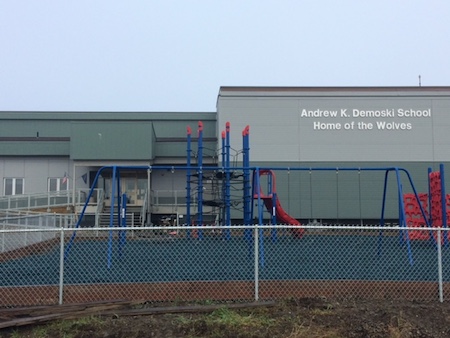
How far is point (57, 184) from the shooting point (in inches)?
1304

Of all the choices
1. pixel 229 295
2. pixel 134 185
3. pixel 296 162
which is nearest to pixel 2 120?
pixel 134 185

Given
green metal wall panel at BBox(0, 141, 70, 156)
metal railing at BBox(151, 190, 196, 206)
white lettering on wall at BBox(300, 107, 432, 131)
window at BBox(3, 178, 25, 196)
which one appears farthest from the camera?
window at BBox(3, 178, 25, 196)

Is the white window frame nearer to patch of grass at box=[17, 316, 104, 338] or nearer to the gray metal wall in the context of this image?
the gray metal wall

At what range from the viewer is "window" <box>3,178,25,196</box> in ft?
108

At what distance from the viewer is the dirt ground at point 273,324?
610cm

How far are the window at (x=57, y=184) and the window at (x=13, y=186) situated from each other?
6.20 feet

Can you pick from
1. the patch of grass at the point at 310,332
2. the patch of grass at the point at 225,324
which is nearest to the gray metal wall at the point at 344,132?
the patch of grass at the point at 225,324

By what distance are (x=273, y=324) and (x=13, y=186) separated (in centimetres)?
3084

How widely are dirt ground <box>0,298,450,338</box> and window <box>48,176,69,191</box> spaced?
27796 mm

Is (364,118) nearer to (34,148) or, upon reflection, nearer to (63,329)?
(34,148)

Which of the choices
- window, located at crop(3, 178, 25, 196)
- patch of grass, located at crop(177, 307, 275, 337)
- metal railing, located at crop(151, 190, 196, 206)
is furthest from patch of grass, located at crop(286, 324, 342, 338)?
window, located at crop(3, 178, 25, 196)

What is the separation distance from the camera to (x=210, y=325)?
6238 millimetres

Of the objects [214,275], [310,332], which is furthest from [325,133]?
[310,332]

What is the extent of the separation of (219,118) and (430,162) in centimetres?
1436
